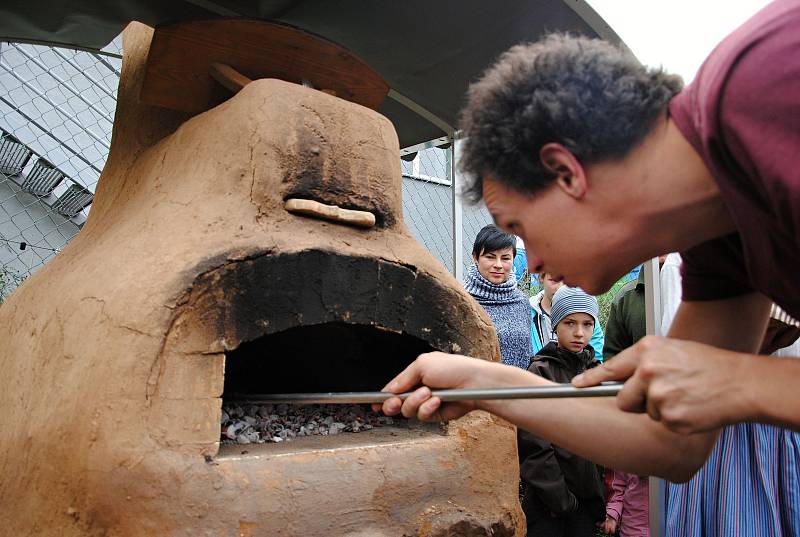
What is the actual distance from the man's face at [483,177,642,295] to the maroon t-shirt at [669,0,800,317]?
187 mm

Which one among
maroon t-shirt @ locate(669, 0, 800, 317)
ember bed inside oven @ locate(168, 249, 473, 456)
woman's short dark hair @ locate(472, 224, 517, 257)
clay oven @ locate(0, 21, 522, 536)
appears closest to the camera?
maroon t-shirt @ locate(669, 0, 800, 317)

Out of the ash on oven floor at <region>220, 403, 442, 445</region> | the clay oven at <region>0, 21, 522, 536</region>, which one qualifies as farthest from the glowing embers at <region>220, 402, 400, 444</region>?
the clay oven at <region>0, 21, 522, 536</region>

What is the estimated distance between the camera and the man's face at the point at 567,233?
1130 millimetres

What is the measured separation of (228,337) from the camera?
1.75 meters

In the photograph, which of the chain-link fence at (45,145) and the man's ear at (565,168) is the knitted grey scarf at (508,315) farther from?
the chain-link fence at (45,145)

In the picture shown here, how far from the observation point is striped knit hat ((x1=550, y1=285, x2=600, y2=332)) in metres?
3.04

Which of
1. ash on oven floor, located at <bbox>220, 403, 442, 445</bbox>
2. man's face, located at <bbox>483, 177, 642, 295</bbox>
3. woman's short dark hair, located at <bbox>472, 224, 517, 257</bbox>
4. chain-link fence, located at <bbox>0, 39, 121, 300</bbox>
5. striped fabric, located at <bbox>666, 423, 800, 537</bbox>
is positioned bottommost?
striped fabric, located at <bbox>666, 423, 800, 537</bbox>

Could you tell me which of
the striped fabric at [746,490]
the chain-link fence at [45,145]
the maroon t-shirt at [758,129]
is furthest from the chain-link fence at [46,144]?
the maroon t-shirt at [758,129]

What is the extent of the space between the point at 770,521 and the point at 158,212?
6.79ft

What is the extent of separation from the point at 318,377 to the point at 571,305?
1.18m

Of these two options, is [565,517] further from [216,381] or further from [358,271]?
[216,381]

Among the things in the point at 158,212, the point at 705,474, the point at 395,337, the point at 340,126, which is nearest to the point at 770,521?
the point at 705,474

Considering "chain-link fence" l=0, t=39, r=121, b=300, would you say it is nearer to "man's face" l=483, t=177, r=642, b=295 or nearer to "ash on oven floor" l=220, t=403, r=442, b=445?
"ash on oven floor" l=220, t=403, r=442, b=445

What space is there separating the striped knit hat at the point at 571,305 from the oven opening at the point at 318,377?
92 centimetres
